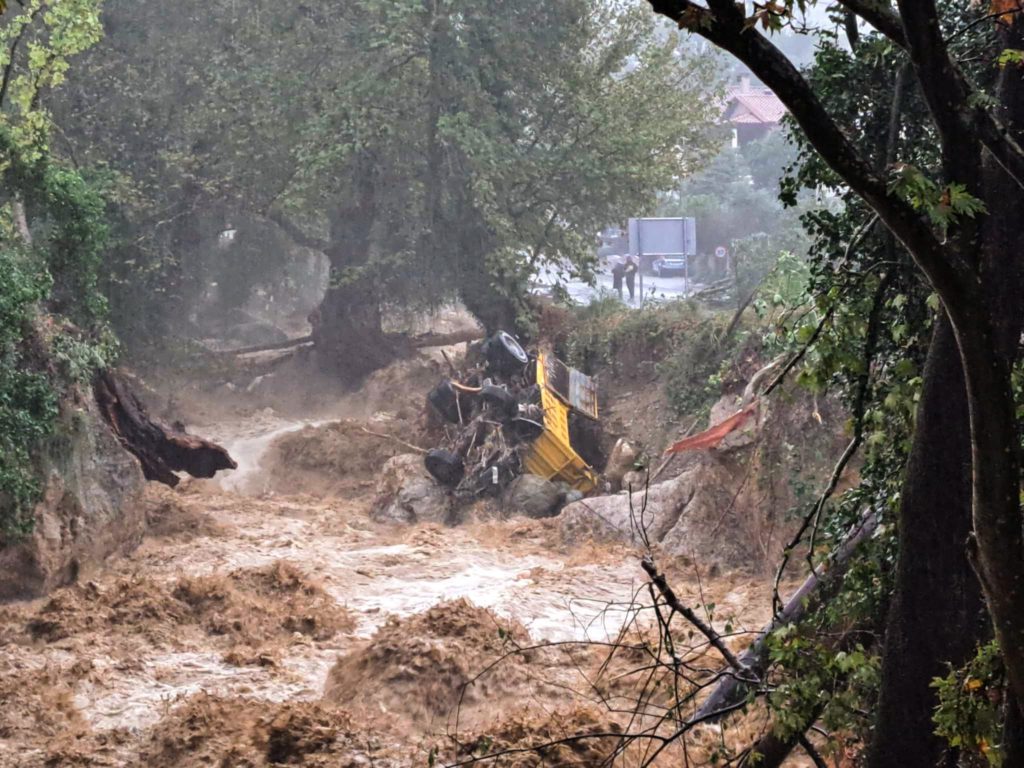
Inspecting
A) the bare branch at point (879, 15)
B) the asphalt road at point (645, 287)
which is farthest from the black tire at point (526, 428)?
the bare branch at point (879, 15)

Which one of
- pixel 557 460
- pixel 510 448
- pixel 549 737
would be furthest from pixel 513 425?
pixel 549 737

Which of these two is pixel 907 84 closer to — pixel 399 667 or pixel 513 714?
pixel 513 714

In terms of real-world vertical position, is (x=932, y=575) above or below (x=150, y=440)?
above

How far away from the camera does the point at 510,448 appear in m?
17.0

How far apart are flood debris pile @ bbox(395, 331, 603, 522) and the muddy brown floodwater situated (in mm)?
800

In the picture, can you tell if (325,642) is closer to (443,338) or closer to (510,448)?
(510,448)

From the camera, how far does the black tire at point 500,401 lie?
17.4m

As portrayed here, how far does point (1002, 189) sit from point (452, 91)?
16.8m

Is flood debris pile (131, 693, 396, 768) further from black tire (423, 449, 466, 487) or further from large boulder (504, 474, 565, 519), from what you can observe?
black tire (423, 449, 466, 487)

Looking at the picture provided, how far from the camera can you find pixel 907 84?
573 cm

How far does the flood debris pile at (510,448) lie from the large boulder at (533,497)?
0.02 m

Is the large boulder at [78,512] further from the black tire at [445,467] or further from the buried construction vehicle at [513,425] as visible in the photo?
the buried construction vehicle at [513,425]

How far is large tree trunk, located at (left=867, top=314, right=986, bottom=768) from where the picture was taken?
447 cm

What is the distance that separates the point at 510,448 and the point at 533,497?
950 mm
